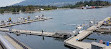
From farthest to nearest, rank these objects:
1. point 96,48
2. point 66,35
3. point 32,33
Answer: point 32,33, point 66,35, point 96,48

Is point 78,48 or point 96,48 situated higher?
point 96,48

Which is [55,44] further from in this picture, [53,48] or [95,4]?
[95,4]

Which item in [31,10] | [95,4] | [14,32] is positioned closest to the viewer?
[14,32]

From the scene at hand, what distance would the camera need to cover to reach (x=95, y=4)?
168375 millimetres

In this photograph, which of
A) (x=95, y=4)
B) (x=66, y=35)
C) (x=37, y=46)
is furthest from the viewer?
(x=95, y=4)

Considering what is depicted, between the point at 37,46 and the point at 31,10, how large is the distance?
121006mm

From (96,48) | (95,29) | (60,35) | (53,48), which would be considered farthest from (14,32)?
(96,48)

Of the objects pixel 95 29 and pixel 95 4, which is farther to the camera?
pixel 95 4

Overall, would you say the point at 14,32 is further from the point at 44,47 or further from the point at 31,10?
the point at 31,10

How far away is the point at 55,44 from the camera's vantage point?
23656mm

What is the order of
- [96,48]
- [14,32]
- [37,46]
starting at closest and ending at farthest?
[96,48], [37,46], [14,32]

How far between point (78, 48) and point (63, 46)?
3.34m

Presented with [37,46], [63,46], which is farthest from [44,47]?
[63,46]

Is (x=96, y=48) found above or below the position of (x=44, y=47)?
above
